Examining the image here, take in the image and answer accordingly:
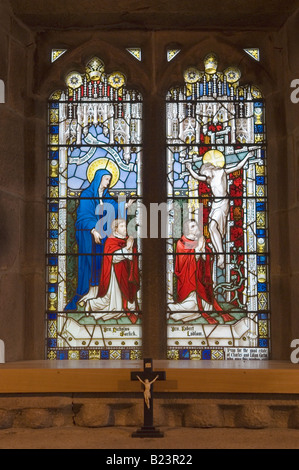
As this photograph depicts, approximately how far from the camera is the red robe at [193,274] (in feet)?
20.0

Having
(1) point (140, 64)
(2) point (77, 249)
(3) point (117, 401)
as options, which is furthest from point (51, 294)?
(1) point (140, 64)

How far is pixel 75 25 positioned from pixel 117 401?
316 centimetres

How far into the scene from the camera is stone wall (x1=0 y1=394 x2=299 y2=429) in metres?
4.74

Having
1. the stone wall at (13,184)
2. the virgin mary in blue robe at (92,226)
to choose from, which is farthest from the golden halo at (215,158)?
the stone wall at (13,184)

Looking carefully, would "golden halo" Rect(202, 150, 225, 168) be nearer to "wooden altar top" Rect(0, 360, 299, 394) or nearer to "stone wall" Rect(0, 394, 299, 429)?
"wooden altar top" Rect(0, 360, 299, 394)

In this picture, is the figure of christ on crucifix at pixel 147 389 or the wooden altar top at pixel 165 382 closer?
the figure of christ on crucifix at pixel 147 389

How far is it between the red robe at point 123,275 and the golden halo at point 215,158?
3.07 feet

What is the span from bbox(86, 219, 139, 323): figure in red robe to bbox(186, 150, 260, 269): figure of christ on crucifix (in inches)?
26.3

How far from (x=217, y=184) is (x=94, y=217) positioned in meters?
1.03
